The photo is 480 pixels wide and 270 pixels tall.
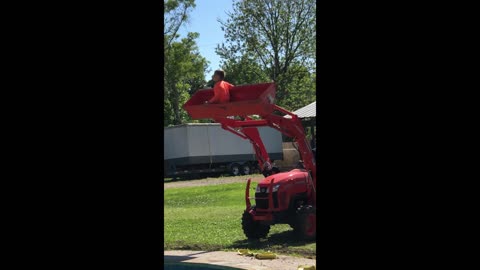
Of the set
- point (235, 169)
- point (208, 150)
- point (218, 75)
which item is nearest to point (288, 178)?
point (218, 75)

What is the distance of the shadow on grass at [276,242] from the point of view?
7.61m

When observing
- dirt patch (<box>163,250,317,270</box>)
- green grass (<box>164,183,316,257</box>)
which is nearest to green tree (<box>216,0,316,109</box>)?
green grass (<box>164,183,316,257</box>)

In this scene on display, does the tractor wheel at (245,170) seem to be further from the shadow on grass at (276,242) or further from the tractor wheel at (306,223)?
the tractor wheel at (306,223)

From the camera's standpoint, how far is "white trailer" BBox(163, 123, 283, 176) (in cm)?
2414

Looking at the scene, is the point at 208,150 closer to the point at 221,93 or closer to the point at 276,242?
the point at 276,242

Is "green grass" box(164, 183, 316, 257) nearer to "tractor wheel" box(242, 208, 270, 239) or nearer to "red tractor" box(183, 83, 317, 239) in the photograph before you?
"tractor wheel" box(242, 208, 270, 239)

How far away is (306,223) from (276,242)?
0.53m

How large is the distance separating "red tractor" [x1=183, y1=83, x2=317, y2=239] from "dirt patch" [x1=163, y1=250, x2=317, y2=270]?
0.97 metres

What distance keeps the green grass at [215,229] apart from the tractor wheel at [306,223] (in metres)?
0.12

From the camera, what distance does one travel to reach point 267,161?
8422mm

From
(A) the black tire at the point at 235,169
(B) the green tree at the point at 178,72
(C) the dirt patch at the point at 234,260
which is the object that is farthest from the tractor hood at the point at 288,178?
(B) the green tree at the point at 178,72
